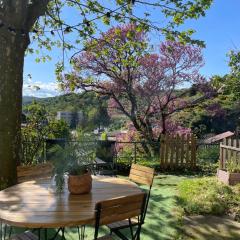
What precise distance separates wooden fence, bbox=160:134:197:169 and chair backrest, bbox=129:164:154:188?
21.7 ft

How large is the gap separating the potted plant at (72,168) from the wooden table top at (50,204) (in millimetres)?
96

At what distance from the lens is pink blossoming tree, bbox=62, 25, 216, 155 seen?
666 inches

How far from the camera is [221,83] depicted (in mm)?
14930

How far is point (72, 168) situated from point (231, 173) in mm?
5297

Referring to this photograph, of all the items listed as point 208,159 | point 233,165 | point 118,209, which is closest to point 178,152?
point 208,159

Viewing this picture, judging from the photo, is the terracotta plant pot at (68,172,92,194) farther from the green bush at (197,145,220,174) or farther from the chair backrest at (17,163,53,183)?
the green bush at (197,145,220,174)

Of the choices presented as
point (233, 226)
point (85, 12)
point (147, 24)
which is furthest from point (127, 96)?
point (233, 226)

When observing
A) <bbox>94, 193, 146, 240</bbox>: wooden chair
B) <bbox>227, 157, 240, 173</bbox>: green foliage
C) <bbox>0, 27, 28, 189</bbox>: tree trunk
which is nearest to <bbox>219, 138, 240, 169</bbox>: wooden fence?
<bbox>227, 157, 240, 173</bbox>: green foliage

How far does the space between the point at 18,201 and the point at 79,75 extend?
45.3 feet

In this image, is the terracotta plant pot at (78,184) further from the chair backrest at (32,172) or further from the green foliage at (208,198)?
the green foliage at (208,198)

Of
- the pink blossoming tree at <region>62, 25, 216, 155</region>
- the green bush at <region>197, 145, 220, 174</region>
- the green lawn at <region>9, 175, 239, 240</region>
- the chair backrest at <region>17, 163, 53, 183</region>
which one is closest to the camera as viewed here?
the chair backrest at <region>17, 163, 53, 183</region>

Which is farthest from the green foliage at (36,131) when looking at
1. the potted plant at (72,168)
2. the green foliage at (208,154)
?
the green foliage at (208,154)

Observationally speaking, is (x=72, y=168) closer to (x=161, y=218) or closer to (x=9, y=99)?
(x=9, y=99)

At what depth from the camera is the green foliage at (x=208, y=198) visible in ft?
20.5
